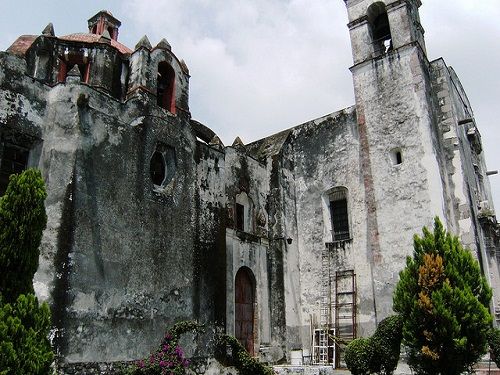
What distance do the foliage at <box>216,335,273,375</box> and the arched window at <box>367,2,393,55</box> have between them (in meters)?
12.0

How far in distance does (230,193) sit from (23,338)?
31.3 feet

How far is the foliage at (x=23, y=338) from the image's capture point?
6.68 m

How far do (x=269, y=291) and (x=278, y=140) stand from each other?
631 centimetres

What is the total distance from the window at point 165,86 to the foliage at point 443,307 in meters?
8.24

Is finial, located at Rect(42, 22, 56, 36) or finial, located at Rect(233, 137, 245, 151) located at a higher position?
finial, located at Rect(42, 22, 56, 36)

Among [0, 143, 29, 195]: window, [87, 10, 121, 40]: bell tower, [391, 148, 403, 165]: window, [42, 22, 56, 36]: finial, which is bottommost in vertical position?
[0, 143, 29, 195]: window

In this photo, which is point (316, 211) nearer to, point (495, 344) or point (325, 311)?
point (325, 311)

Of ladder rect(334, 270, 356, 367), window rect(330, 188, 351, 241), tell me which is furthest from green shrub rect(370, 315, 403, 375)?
window rect(330, 188, 351, 241)

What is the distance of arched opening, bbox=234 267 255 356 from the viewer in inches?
584

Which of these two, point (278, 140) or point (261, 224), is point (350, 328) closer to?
point (261, 224)

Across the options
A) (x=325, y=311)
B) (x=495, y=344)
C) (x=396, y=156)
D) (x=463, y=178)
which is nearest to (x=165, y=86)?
(x=396, y=156)

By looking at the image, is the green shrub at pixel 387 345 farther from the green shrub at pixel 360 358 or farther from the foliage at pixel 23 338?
the foliage at pixel 23 338

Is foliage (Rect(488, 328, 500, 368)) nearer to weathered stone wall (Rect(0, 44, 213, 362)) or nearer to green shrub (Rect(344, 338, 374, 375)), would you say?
green shrub (Rect(344, 338, 374, 375))

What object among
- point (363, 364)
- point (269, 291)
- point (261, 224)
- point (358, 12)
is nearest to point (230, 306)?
point (269, 291)
